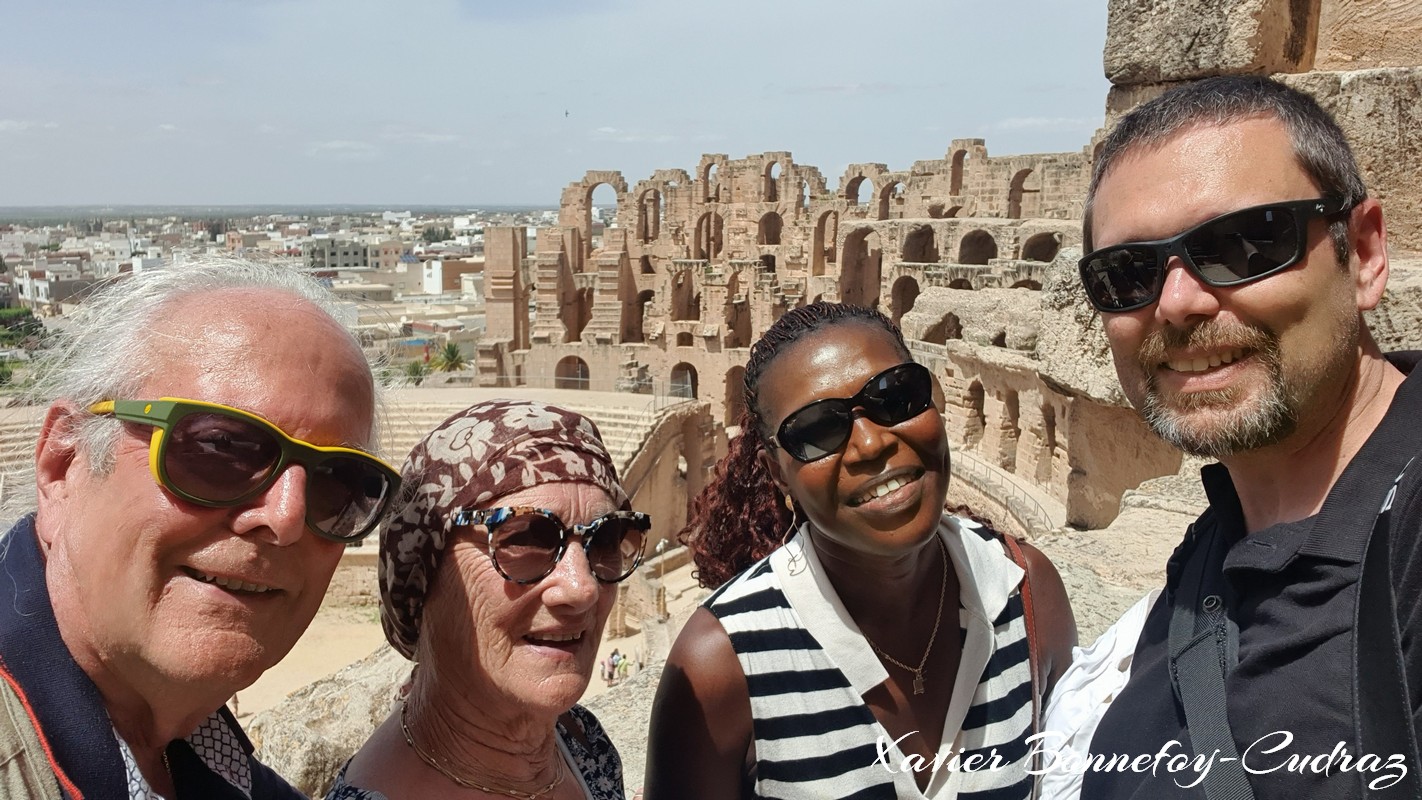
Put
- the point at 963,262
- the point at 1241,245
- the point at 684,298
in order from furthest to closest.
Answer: the point at 684,298
the point at 963,262
the point at 1241,245

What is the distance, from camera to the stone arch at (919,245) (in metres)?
24.4

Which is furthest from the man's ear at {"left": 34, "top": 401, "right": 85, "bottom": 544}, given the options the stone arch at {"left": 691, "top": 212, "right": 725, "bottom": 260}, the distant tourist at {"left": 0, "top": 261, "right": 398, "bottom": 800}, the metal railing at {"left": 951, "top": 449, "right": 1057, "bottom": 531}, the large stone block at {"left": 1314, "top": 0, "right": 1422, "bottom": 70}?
the stone arch at {"left": 691, "top": 212, "right": 725, "bottom": 260}

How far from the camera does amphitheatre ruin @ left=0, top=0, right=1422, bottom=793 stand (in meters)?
3.33

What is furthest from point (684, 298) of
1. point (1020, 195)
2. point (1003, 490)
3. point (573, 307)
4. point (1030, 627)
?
point (1030, 627)

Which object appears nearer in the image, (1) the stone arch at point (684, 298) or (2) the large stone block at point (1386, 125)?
(2) the large stone block at point (1386, 125)

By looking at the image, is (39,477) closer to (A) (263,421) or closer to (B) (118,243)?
(A) (263,421)

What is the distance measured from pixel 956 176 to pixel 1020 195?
2759 millimetres

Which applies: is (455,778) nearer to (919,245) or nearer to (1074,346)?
(1074,346)

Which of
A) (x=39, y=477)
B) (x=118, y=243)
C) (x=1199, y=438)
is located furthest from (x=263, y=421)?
(x=118, y=243)

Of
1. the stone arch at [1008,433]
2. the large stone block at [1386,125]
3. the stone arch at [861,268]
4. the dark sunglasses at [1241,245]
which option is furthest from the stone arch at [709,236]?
the dark sunglasses at [1241,245]

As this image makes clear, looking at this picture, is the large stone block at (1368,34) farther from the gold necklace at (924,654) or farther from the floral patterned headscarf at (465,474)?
the floral patterned headscarf at (465,474)

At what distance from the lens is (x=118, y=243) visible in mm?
102438

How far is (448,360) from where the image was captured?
3359 cm

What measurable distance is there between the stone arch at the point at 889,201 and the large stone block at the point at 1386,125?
28.3 meters
